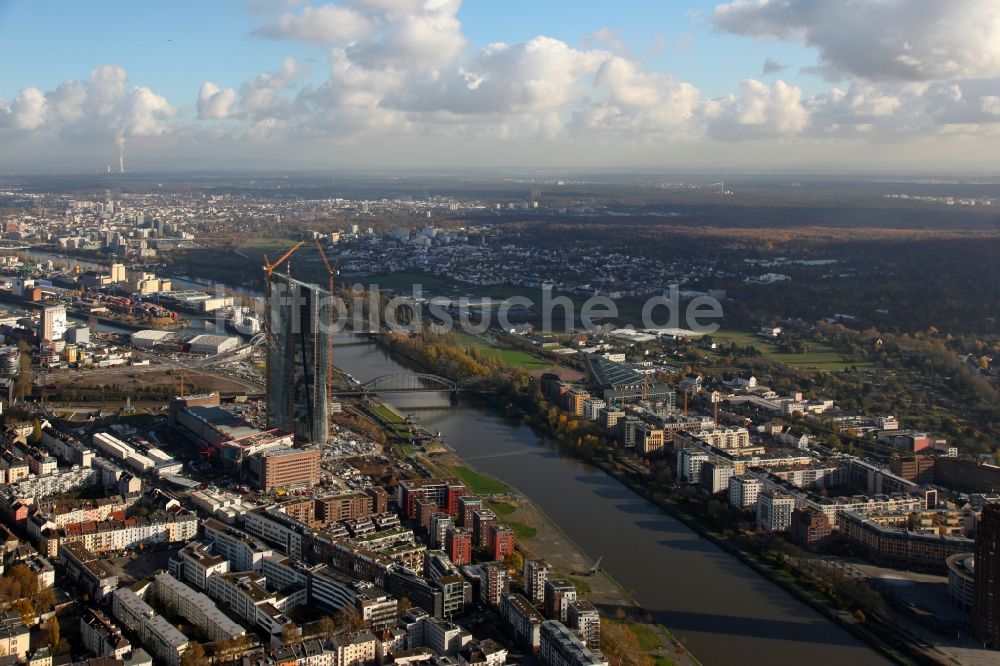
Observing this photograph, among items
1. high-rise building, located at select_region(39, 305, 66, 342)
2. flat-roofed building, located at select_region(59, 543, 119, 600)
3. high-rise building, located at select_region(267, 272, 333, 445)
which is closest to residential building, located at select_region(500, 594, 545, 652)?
flat-roofed building, located at select_region(59, 543, 119, 600)

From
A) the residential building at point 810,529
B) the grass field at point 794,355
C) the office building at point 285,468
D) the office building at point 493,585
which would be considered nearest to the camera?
the office building at point 493,585

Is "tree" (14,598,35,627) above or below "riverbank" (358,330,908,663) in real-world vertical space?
above

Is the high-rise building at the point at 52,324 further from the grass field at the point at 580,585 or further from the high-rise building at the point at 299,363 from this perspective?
the grass field at the point at 580,585

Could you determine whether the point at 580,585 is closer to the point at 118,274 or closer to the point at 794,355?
the point at 794,355

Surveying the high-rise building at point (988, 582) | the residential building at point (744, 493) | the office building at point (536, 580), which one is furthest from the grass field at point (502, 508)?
the high-rise building at point (988, 582)

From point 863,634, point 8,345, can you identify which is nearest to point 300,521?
point 863,634

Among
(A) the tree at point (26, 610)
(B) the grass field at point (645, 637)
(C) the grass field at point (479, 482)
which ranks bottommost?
(B) the grass field at point (645, 637)

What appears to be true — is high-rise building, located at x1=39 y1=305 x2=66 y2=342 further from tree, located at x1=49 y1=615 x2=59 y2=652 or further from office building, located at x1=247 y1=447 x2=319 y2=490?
tree, located at x1=49 y1=615 x2=59 y2=652
